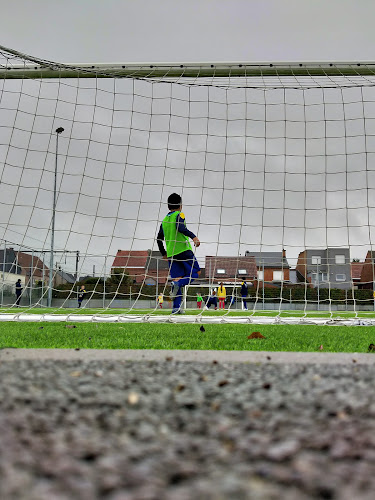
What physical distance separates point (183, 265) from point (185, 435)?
22.5 ft

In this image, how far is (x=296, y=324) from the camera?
6902 millimetres

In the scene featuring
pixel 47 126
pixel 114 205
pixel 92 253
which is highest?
pixel 47 126

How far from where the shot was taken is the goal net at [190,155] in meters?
7.54

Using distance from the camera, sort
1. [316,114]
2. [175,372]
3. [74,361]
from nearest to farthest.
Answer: [175,372] < [74,361] < [316,114]

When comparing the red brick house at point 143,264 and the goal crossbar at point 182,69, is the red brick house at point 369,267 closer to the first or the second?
the goal crossbar at point 182,69

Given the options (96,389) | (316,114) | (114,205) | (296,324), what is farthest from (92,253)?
(96,389)

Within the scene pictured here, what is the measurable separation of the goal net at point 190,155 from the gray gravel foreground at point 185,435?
5.80m

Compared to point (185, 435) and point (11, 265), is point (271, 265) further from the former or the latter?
point (185, 435)

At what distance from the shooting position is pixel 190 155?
7.98 m

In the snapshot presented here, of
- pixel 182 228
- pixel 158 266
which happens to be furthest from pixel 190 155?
pixel 158 266

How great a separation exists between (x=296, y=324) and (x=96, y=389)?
18.6 ft

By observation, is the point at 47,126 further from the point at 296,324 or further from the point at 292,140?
the point at 296,324

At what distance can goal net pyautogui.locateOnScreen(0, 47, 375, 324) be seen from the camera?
7.54m

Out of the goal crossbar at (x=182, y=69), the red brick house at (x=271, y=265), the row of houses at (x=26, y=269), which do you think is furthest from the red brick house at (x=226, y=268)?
the row of houses at (x=26, y=269)
